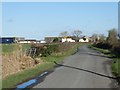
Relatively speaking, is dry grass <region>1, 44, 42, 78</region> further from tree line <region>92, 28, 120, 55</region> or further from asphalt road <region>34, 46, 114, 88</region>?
tree line <region>92, 28, 120, 55</region>

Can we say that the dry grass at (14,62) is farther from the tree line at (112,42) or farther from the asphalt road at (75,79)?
the tree line at (112,42)

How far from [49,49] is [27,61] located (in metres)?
19.5

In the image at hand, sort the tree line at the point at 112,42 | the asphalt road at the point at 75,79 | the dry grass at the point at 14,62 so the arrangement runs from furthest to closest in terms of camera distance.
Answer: the tree line at the point at 112,42
the dry grass at the point at 14,62
the asphalt road at the point at 75,79

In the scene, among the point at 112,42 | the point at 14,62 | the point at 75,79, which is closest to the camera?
the point at 75,79

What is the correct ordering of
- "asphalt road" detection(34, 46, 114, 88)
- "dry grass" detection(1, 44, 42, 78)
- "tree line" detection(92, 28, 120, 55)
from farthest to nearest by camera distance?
"tree line" detection(92, 28, 120, 55) < "dry grass" detection(1, 44, 42, 78) < "asphalt road" detection(34, 46, 114, 88)

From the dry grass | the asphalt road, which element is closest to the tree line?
the dry grass

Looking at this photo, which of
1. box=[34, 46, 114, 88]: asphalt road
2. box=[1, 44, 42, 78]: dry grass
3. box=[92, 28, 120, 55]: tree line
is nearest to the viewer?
box=[34, 46, 114, 88]: asphalt road

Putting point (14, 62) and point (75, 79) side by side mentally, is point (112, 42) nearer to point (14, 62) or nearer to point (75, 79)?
point (14, 62)

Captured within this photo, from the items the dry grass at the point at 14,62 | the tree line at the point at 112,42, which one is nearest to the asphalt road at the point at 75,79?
the dry grass at the point at 14,62

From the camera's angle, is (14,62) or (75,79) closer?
(75,79)

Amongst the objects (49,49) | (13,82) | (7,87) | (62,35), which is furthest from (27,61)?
(62,35)

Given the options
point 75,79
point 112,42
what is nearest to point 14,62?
point 75,79

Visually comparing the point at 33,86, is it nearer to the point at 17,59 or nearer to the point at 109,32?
the point at 17,59

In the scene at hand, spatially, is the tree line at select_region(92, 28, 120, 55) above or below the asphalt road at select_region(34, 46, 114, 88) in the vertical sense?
above
